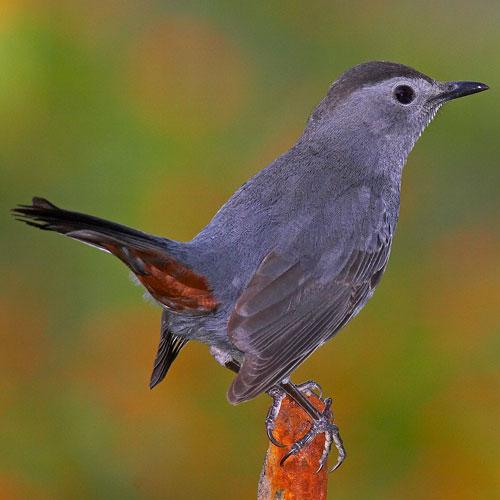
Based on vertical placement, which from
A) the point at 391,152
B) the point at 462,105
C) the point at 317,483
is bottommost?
the point at 317,483

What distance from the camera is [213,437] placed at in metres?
4.18

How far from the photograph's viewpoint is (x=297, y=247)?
3721 millimetres

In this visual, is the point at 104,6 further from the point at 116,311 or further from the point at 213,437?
the point at 213,437

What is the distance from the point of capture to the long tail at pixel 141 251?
9.86ft

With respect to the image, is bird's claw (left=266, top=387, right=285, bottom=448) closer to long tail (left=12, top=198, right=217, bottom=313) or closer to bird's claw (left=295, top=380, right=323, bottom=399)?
bird's claw (left=295, top=380, right=323, bottom=399)

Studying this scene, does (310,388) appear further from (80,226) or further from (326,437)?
(80,226)

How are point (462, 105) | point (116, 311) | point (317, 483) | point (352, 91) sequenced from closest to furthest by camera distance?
point (317, 483) → point (352, 91) → point (116, 311) → point (462, 105)

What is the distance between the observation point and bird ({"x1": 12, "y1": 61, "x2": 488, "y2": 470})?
11.3 ft

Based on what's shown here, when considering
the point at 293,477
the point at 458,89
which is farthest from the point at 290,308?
the point at 458,89

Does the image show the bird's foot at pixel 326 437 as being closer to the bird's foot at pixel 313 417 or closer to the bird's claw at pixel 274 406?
the bird's foot at pixel 313 417

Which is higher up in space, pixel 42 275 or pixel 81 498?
pixel 42 275

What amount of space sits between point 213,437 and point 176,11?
2055 millimetres

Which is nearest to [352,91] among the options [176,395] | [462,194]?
[462,194]

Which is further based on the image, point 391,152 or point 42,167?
point 42,167
